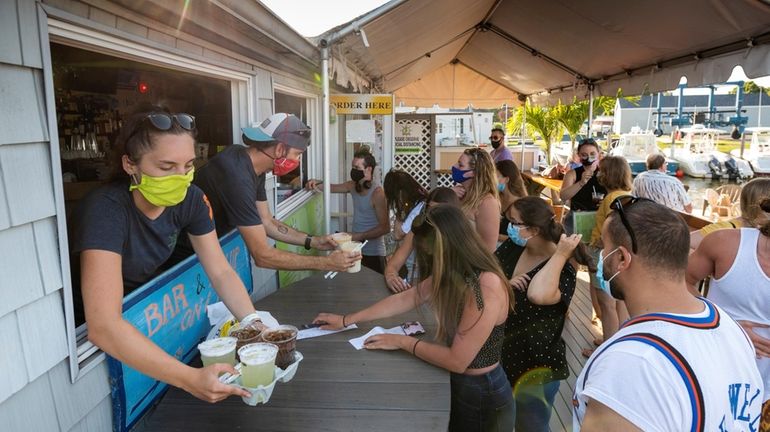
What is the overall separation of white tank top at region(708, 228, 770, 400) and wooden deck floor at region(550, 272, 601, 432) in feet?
4.81

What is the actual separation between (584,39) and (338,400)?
269 inches

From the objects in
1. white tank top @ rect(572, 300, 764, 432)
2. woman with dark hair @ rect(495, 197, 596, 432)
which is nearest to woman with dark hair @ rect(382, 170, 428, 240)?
woman with dark hair @ rect(495, 197, 596, 432)

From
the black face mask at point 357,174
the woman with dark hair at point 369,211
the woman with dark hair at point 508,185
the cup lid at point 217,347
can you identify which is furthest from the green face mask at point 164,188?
the woman with dark hair at point 508,185

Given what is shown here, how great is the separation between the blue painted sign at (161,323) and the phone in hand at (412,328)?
1035 mm

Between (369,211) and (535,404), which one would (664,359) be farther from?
(369,211)

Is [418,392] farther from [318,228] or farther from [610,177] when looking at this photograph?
[318,228]

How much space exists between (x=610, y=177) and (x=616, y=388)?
4.10 metres

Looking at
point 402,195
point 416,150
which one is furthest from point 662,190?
point 416,150

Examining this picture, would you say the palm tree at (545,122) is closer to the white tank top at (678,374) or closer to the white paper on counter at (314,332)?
the white paper on counter at (314,332)

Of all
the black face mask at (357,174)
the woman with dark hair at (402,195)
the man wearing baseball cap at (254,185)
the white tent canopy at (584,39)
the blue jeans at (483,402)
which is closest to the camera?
the blue jeans at (483,402)

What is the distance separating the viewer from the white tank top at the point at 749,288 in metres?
2.22

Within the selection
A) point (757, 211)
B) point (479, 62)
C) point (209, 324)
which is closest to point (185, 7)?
point (209, 324)

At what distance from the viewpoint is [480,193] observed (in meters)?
3.98

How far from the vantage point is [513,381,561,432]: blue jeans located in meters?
2.68
